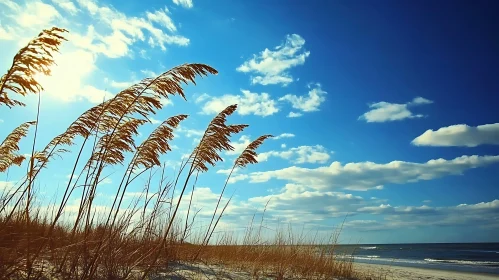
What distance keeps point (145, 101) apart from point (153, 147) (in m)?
0.81

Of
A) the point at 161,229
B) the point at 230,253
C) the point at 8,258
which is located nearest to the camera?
the point at 8,258

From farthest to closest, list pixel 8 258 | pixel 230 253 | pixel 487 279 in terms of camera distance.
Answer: pixel 487 279 < pixel 230 253 < pixel 8 258

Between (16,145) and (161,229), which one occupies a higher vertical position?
(16,145)

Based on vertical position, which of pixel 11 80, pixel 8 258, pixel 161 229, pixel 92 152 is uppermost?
pixel 11 80

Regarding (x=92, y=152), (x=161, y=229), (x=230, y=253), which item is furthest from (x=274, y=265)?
(x=92, y=152)

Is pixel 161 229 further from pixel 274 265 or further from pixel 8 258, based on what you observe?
pixel 8 258

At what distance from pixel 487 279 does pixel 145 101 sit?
16998 mm

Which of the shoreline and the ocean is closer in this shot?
the shoreline

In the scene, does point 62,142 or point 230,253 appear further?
point 230,253

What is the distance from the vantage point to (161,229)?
7.03 metres

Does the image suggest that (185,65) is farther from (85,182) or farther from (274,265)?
(274,265)

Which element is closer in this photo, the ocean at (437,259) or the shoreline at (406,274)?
the shoreline at (406,274)

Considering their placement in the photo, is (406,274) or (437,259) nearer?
(406,274)

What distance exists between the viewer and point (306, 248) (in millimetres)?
9859
